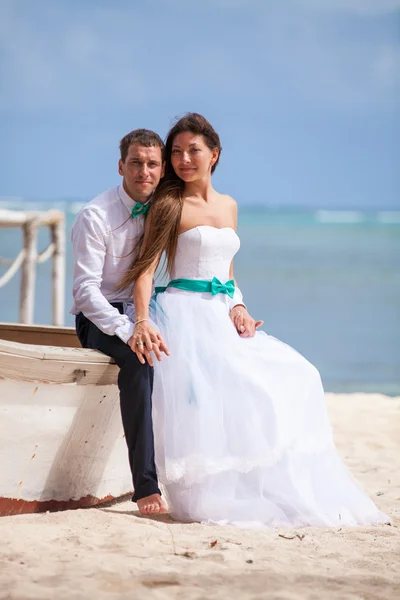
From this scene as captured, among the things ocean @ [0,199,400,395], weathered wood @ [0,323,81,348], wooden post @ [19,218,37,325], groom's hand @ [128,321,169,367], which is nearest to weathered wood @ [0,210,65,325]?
wooden post @ [19,218,37,325]

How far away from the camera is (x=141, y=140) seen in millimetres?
3547

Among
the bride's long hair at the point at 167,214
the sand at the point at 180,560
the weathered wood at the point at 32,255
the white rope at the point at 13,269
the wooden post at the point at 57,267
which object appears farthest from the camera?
the wooden post at the point at 57,267

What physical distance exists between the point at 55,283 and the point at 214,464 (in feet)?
18.8

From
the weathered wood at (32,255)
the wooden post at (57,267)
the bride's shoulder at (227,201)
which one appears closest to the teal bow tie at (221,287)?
the bride's shoulder at (227,201)

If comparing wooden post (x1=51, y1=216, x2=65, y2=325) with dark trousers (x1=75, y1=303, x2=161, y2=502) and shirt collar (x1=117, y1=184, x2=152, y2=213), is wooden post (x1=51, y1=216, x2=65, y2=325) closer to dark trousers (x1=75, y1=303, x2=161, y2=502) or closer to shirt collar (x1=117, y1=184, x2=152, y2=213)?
shirt collar (x1=117, y1=184, x2=152, y2=213)

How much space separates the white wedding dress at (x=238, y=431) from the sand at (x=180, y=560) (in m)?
0.11

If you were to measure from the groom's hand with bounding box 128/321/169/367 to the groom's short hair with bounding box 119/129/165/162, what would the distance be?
713mm

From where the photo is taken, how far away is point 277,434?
3354mm

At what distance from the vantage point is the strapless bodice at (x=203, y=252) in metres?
3.61

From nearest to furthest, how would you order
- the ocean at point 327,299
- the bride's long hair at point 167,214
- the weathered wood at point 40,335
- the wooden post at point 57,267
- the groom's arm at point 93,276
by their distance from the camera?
the groom's arm at point 93,276 < the bride's long hair at point 167,214 < the weathered wood at point 40,335 < the wooden post at point 57,267 < the ocean at point 327,299

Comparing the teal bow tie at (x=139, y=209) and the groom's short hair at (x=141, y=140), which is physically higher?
the groom's short hair at (x=141, y=140)

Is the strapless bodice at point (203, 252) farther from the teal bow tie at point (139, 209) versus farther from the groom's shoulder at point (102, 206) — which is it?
the groom's shoulder at point (102, 206)

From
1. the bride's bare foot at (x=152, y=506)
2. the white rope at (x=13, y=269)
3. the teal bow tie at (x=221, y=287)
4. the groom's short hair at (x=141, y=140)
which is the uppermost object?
the groom's short hair at (x=141, y=140)

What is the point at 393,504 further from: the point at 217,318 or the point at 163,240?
the point at 163,240
